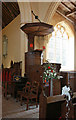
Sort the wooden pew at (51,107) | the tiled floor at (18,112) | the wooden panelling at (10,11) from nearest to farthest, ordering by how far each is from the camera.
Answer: the wooden pew at (51,107) < the tiled floor at (18,112) < the wooden panelling at (10,11)

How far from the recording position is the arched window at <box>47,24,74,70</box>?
9.63 meters

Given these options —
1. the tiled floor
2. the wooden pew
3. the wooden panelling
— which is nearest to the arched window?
the wooden panelling

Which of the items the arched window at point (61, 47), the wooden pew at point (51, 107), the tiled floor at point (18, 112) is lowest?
the tiled floor at point (18, 112)

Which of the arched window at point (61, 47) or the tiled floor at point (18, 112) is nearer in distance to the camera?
the tiled floor at point (18, 112)

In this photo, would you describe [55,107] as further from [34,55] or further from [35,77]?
[34,55]

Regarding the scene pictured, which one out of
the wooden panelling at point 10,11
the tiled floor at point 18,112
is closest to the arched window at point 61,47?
the wooden panelling at point 10,11

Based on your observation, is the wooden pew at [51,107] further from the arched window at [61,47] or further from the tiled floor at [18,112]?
the arched window at [61,47]

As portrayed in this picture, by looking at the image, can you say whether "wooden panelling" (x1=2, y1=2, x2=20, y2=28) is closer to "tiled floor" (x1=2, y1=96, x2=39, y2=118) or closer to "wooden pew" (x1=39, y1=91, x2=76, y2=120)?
"tiled floor" (x1=2, y1=96, x2=39, y2=118)

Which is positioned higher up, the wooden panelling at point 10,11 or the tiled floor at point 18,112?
the wooden panelling at point 10,11

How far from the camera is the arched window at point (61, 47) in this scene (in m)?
9.63

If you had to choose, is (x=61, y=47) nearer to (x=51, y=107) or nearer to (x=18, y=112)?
(x=18, y=112)

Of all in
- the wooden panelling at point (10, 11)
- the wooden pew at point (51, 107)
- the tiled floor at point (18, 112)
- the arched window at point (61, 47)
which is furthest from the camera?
the arched window at point (61, 47)

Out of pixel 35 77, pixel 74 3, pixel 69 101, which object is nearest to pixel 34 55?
pixel 35 77

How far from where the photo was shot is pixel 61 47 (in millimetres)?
10070
